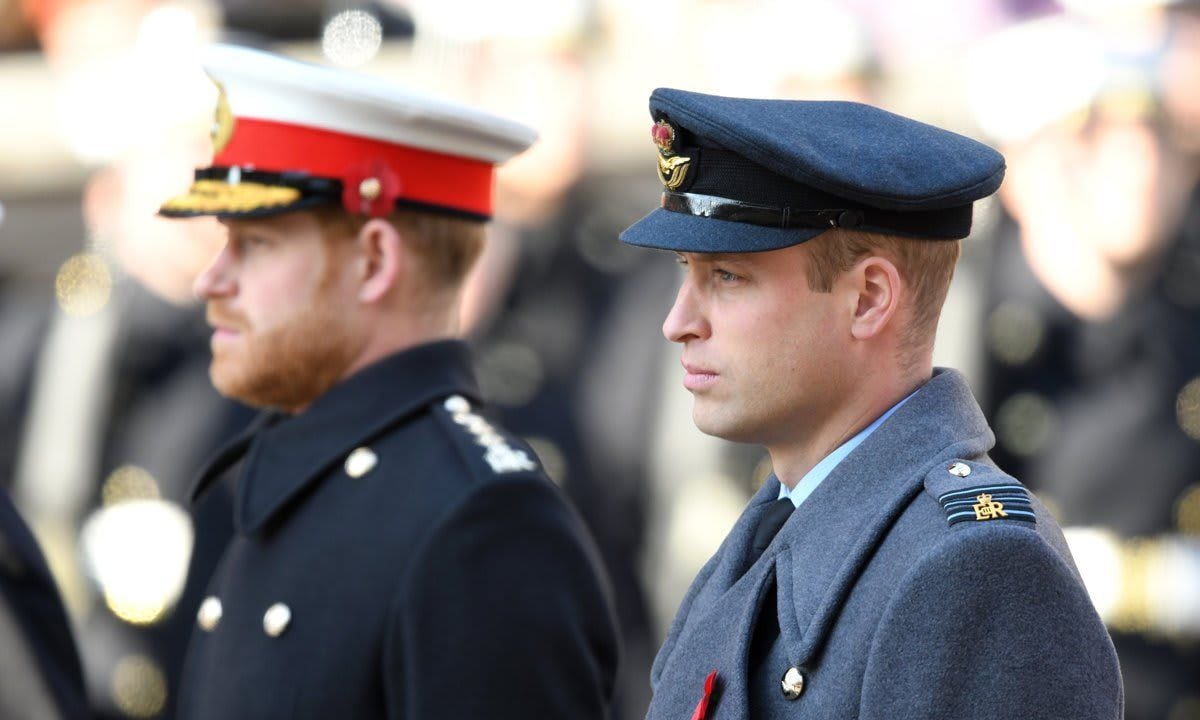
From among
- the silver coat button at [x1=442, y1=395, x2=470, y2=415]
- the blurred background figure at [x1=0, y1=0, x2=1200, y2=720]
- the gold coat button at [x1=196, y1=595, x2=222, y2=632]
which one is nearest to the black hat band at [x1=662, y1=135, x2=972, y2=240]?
the silver coat button at [x1=442, y1=395, x2=470, y2=415]

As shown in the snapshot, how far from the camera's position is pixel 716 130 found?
84.1 inches

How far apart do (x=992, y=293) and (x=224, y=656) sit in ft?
8.59

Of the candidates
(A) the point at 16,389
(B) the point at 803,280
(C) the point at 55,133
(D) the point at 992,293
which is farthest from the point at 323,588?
(C) the point at 55,133

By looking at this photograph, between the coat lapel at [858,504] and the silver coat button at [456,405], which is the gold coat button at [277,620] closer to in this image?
the silver coat button at [456,405]

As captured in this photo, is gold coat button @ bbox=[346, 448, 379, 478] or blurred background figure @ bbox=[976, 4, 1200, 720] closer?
gold coat button @ bbox=[346, 448, 379, 478]

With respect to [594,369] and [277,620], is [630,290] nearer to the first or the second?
[594,369]

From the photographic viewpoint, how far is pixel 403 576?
2680 millimetres

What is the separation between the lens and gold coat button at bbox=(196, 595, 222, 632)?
2945 mm

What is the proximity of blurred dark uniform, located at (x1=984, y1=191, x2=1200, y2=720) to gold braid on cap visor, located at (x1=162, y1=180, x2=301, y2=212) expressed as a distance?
90.1 inches

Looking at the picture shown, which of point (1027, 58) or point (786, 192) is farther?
point (1027, 58)

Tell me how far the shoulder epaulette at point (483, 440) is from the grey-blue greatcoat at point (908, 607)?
60 centimetres

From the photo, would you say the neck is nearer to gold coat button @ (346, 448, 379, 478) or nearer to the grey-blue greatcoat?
the grey-blue greatcoat

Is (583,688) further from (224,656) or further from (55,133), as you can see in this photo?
(55,133)

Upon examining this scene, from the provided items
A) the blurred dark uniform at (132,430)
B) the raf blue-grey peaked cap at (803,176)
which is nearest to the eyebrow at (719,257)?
the raf blue-grey peaked cap at (803,176)
